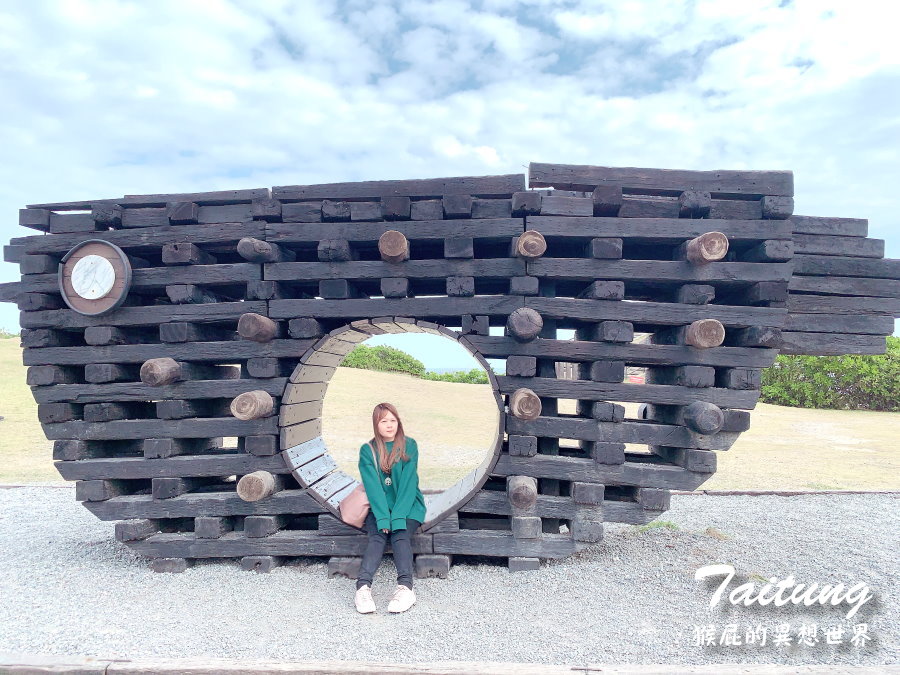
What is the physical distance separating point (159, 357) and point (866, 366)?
2078 centimetres

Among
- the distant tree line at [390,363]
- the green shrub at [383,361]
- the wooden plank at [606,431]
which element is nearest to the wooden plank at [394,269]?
the wooden plank at [606,431]

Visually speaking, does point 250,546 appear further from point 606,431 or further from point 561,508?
point 606,431

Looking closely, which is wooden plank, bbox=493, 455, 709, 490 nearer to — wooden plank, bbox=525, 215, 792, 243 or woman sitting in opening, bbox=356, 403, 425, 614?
woman sitting in opening, bbox=356, 403, 425, 614

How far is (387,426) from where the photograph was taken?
14.9ft

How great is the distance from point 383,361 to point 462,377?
3.94m

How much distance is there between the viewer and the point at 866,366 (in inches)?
668

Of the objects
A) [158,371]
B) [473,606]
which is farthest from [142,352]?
[473,606]

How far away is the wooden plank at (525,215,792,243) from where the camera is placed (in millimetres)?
4578

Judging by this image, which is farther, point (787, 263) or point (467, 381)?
point (467, 381)

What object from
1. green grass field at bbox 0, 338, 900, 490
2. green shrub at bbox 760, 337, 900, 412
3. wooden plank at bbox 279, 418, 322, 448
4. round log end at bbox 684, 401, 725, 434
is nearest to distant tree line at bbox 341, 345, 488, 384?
green grass field at bbox 0, 338, 900, 490

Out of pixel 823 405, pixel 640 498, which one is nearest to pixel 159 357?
pixel 640 498

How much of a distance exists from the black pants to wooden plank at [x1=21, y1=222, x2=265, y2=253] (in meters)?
2.94

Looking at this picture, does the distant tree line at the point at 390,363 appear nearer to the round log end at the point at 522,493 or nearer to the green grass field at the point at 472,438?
the green grass field at the point at 472,438

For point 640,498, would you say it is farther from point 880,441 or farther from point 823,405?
point 823,405
